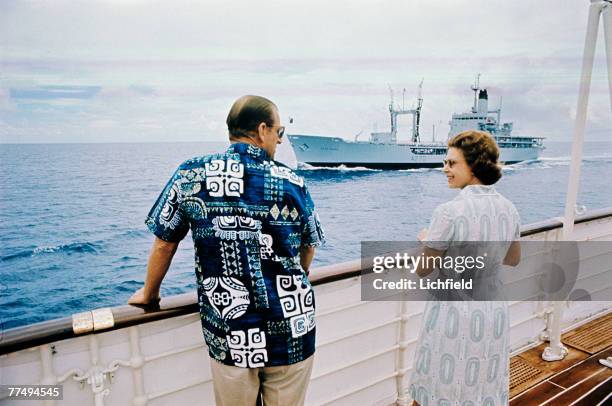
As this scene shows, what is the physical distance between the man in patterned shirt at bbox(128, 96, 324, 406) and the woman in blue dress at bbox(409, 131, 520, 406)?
376 millimetres

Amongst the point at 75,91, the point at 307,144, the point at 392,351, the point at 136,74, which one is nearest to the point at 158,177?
the point at 75,91

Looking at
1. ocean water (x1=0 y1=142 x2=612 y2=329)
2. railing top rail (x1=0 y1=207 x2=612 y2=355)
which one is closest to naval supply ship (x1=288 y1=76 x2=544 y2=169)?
ocean water (x1=0 y1=142 x2=612 y2=329)

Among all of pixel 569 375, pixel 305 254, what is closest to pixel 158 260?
pixel 305 254

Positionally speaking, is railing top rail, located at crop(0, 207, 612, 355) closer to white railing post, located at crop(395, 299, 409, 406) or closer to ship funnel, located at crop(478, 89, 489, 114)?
white railing post, located at crop(395, 299, 409, 406)

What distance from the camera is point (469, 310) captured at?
114 centimetres

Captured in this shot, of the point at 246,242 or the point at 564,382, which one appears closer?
the point at 246,242

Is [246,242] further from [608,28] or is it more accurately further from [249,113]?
[608,28]

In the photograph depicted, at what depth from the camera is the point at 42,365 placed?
966 mm

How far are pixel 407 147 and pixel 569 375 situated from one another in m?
39.8

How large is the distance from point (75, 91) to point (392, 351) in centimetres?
6992

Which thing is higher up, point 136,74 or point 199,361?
point 136,74

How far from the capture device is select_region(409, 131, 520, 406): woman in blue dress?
107 cm

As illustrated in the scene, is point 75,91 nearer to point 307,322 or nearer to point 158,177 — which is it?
point 158,177

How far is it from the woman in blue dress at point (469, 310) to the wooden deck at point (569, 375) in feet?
2.23
